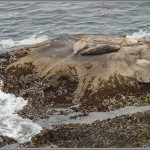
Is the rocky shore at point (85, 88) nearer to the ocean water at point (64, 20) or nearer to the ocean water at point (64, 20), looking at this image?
the ocean water at point (64, 20)

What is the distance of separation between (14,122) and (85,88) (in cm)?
348

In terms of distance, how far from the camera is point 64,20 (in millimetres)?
34438

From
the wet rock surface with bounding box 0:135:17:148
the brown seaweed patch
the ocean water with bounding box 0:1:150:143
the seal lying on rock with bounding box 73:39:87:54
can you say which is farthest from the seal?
the wet rock surface with bounding box 0:135:17:148

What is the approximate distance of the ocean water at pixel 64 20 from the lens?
30.5 metres

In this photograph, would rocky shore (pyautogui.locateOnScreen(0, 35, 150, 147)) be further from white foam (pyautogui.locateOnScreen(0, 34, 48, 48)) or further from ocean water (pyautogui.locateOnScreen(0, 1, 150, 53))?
ocean water (pyautogui.locateOnScreen(0, 1, 150, 53))

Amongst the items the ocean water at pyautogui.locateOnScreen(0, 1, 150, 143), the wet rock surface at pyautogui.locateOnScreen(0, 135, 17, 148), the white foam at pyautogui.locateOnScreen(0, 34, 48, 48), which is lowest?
the wet rock surface at pyautogui.locateOnScreen(0, 135, 17, 148)

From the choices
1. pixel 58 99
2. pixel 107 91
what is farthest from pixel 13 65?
pixel 107 91

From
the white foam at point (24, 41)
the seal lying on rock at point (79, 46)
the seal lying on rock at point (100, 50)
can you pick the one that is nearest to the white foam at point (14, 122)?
the seal lying on rock at point (79, 46)

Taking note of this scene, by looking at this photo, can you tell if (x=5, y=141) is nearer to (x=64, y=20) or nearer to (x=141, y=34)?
(x=141, y=34)

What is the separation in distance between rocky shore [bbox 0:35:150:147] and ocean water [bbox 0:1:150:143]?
24.9 ft

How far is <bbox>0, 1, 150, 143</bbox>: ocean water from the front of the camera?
30531mm

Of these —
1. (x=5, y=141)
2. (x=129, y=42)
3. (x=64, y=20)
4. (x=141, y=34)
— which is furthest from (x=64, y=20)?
(x=5, y=141)

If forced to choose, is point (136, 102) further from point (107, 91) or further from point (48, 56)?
point (48, 56)

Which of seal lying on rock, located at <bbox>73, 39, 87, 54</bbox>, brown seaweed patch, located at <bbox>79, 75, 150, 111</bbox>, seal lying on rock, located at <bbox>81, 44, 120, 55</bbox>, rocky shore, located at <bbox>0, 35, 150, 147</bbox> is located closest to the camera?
rocky shore, located at <bbox>0, 35, 150, 147</bbox>
